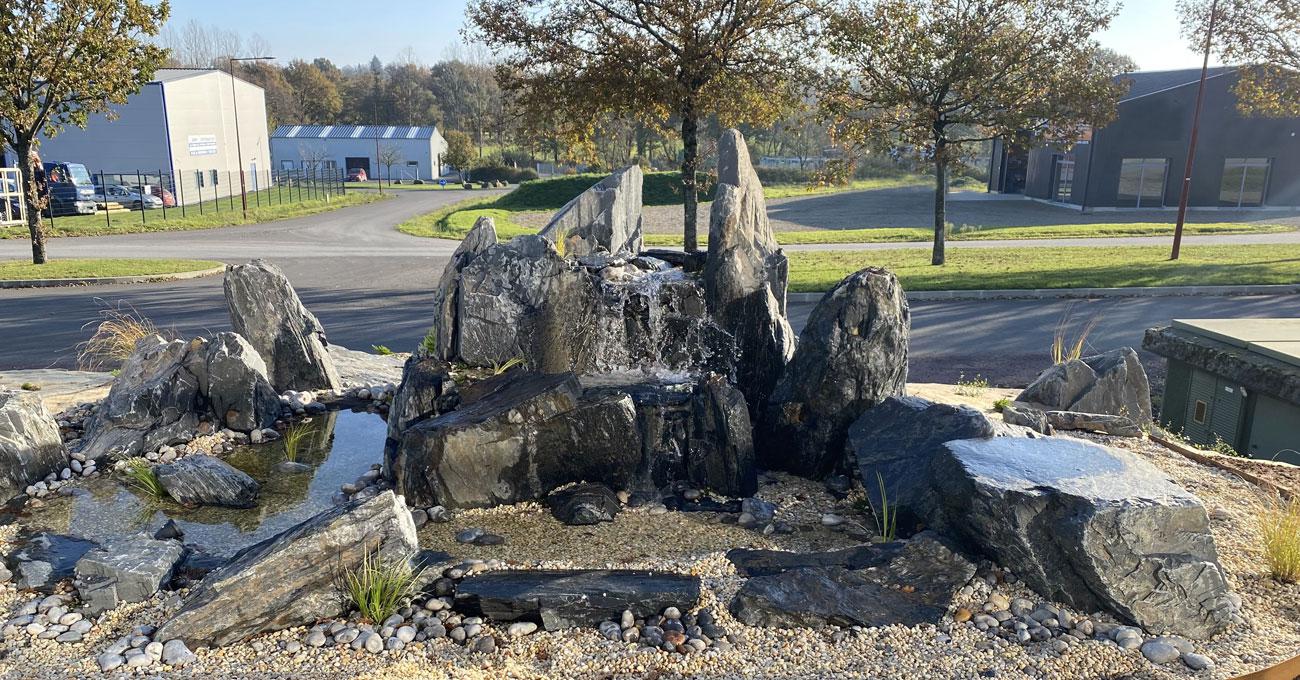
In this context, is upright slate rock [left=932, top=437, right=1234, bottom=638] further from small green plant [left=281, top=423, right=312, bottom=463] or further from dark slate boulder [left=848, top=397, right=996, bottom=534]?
small green plant [left=281, top=423, right=312, bottom=463]

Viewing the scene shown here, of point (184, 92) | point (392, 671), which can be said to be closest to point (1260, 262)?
point (392, 671)

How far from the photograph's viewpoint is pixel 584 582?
15.5 ft

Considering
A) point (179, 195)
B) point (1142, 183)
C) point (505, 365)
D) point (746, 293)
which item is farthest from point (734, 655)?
point (179, 195)

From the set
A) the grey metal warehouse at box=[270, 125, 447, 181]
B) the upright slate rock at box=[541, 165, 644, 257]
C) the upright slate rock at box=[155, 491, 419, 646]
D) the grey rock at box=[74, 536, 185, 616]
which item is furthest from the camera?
the grey metal warehouse at box=[270, 125, 447, 181]

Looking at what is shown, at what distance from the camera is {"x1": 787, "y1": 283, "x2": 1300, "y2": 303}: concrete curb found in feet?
50.6

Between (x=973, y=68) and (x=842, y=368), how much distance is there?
487 inches

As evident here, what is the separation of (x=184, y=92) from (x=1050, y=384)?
3932 centimetres

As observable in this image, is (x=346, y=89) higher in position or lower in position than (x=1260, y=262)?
higher

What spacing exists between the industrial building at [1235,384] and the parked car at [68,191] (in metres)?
33.7

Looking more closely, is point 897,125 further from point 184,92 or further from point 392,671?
point 184,92

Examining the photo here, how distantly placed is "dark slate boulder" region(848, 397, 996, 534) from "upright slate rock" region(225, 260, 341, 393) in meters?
5.71

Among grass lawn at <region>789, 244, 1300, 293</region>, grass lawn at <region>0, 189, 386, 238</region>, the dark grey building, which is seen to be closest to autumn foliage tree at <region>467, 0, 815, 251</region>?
grass lawn at <region>789, 244, 1300, 293</region>

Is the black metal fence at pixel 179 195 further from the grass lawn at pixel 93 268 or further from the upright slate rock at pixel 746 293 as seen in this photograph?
the upright slate rock at pixel 746 293

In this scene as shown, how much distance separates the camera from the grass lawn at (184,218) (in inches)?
1024
